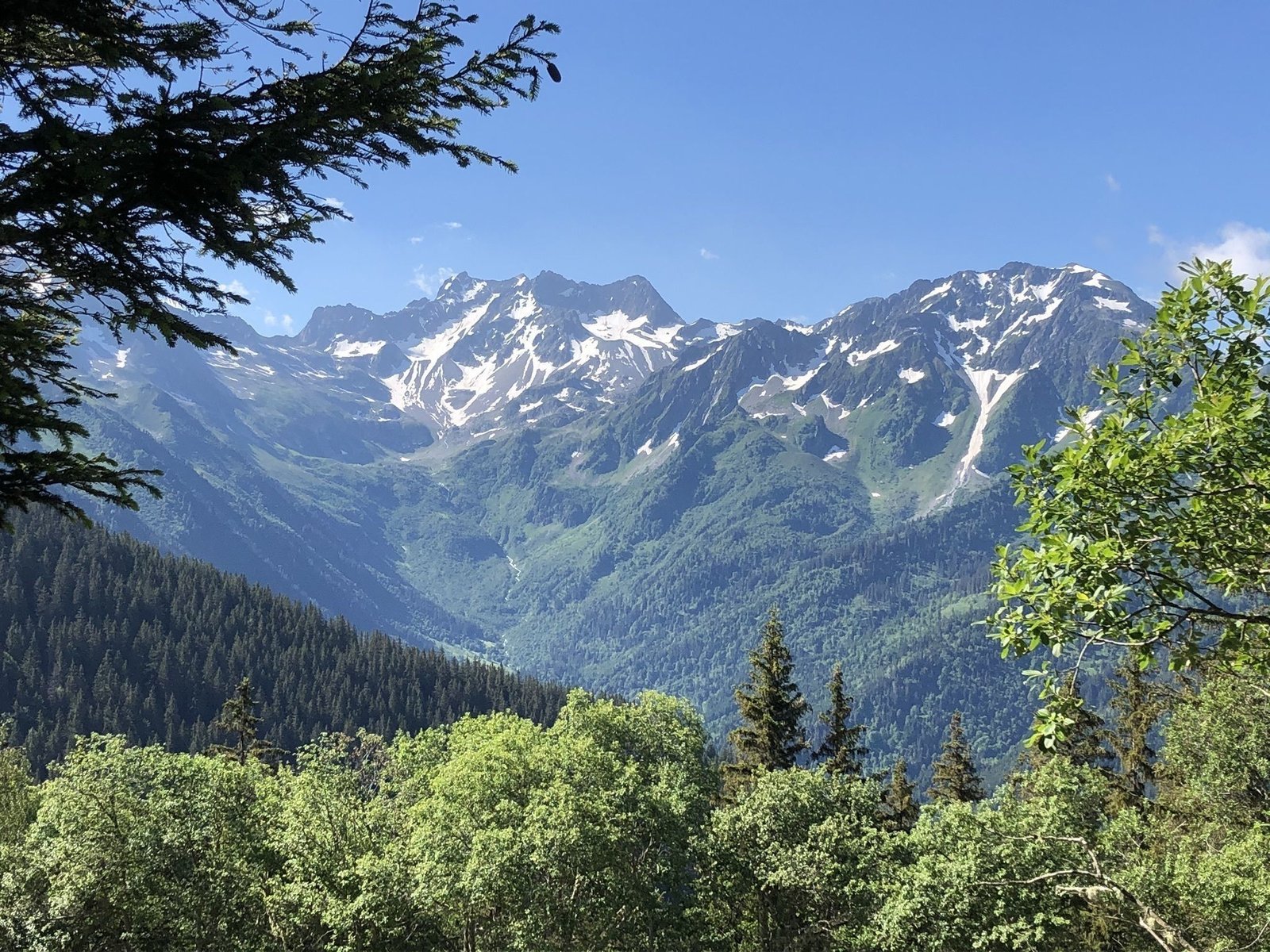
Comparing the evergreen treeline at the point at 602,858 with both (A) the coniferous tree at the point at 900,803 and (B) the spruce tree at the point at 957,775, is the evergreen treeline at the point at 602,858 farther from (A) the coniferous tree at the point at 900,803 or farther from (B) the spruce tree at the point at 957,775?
(B) the spruce tree at the point at 957,775

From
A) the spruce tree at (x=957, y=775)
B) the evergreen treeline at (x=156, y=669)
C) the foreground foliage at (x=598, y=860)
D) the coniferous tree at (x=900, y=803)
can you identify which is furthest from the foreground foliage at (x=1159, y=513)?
the evergreen treeline at (x=156, y=669)

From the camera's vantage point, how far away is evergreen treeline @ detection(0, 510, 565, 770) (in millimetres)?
169625

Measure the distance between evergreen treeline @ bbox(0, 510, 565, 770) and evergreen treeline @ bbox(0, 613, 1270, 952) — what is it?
150m

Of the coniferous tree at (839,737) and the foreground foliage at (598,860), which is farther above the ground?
the coniferous tree at (839,737)

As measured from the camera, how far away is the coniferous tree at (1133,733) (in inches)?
1558

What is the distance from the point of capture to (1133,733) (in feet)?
138

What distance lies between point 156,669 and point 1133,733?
651 feet

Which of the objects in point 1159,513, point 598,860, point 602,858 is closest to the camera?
point 1159,513

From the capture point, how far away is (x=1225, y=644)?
8805 mm

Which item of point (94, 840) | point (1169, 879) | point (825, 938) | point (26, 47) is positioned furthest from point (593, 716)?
point (26, 47)

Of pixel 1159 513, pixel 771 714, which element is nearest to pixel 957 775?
pixel 771 714

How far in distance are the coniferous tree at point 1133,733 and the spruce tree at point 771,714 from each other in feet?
52.0

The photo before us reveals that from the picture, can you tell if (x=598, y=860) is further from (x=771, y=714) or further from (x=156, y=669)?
(x=156, y=669)

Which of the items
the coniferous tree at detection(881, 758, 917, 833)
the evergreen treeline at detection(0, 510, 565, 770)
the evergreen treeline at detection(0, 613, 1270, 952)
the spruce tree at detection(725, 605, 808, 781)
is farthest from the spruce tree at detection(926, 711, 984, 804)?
the evergreen treeline at detection(0, 510, 565, 770)
